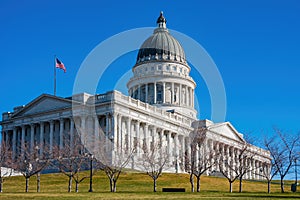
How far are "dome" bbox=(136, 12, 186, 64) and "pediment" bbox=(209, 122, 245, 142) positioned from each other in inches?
1010

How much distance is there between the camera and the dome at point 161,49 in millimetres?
135163

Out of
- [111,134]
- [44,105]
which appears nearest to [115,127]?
[111,134]

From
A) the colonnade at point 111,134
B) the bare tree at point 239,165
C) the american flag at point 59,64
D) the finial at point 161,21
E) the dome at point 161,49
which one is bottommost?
the bare tree at point 239,165

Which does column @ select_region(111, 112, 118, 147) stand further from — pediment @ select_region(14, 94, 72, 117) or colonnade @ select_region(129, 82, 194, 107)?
colonnade @ select_region(129, 82, 194, 107)

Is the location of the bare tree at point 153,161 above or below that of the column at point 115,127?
below

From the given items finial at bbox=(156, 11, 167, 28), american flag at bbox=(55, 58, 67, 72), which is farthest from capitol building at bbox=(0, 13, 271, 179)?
finial at bbox=(156, 11, 167, 28)

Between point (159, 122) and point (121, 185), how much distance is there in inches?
1537

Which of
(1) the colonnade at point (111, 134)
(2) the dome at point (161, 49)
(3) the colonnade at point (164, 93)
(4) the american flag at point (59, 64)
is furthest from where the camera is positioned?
(2) the dome at point (161, 49)

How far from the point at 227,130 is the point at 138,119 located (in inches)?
1359

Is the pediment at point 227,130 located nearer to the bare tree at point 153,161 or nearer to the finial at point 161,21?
the bare tree at point 153,161

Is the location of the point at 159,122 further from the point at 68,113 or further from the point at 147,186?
the point at 147,186

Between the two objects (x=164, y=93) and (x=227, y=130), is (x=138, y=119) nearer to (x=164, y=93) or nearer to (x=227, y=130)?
(x=227, y=130)

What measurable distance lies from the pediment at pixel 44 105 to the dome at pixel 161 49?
145 ft

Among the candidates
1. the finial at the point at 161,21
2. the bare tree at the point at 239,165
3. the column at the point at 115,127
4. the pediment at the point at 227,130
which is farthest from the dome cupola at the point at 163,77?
the column at the point at 115,127
